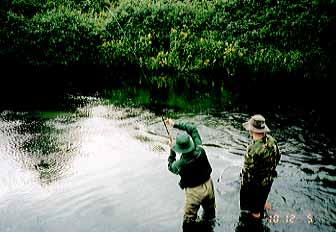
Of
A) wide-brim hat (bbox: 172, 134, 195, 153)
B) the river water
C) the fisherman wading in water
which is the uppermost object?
wide-brim hat (bbox: 172, 134, 195, 153)

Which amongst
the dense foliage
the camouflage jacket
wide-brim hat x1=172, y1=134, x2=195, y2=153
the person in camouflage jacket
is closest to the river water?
the person in camouflage jacket

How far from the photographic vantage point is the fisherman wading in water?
6.55 m

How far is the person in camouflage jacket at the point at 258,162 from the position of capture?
669cm

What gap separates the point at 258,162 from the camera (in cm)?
679

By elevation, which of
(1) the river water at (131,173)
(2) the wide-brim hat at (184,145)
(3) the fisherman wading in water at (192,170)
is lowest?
(1) the river water at (131,173)

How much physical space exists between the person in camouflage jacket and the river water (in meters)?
0.91

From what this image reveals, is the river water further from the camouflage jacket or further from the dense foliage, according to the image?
the dense foliage

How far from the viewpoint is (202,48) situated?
20.8 meters

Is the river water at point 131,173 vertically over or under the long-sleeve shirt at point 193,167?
under

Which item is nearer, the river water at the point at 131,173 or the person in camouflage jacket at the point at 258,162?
the person in camouflage jacket at the point at 258,162

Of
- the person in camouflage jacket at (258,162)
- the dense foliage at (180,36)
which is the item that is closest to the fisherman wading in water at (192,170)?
the person in camouflage jacket at (258,162)

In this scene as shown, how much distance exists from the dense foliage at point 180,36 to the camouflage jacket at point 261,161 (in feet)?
39.5

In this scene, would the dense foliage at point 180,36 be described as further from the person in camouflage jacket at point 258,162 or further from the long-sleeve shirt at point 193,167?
the long-sleeve shirt at point 193,167

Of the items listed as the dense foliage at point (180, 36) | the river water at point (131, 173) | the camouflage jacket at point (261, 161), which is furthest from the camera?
the dense foliage at point (180, 36)
